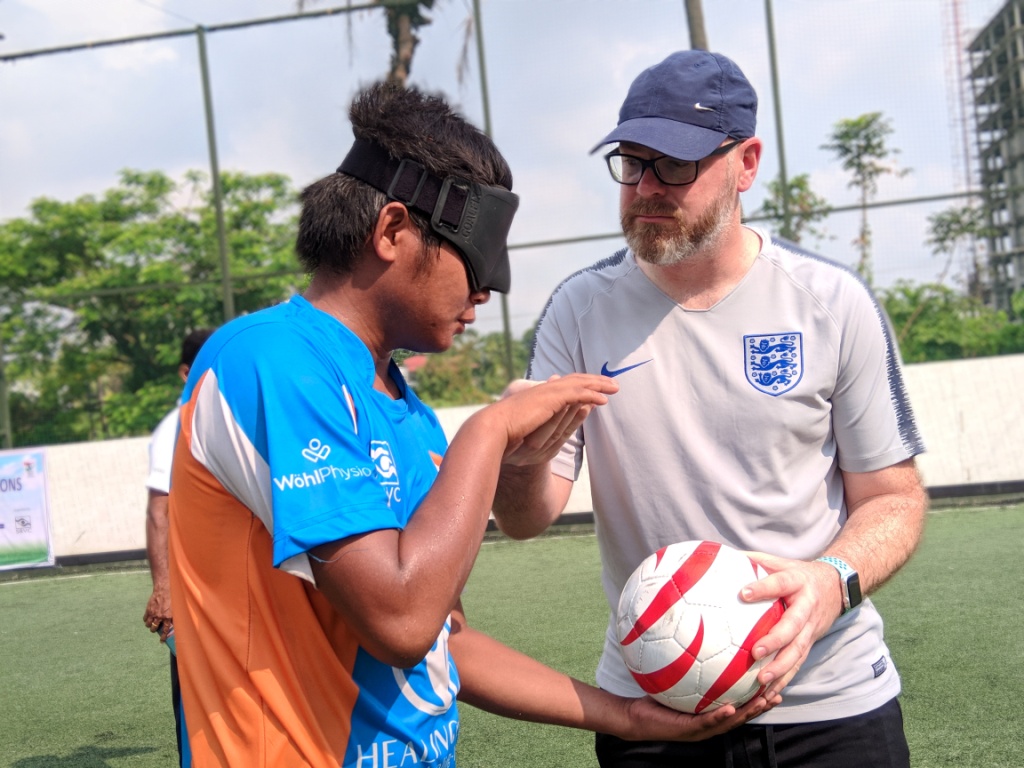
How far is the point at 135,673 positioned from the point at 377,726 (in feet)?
21.0

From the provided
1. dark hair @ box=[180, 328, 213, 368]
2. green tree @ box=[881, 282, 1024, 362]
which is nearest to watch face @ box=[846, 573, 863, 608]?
dark hair @ box=[180, 328, 213, 368]

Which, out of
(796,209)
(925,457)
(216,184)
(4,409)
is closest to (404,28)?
(216,184)

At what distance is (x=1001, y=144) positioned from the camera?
44.9 feet

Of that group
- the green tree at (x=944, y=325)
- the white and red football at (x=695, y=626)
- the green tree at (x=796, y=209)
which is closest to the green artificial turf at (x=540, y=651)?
the green tree at (x=944, y=325)

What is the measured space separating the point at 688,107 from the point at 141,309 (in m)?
14.2

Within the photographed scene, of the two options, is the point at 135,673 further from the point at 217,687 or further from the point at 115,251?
the point at 115,251

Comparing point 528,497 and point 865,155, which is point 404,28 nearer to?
point 865,155

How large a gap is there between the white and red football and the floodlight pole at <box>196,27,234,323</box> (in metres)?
13.6

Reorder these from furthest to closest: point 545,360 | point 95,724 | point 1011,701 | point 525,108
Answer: point 525,108, point 95,724, point 1011,701, point 545,360

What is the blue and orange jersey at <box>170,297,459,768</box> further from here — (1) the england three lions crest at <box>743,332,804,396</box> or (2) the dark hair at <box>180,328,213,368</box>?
(2) the dark hair at <box>180,328,213,368</box>

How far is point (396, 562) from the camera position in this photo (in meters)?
1.72

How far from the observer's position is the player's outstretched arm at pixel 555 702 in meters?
2.45

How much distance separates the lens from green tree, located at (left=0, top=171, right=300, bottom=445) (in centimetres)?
1518

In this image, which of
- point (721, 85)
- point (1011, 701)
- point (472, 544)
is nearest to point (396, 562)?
point (472, 544)
